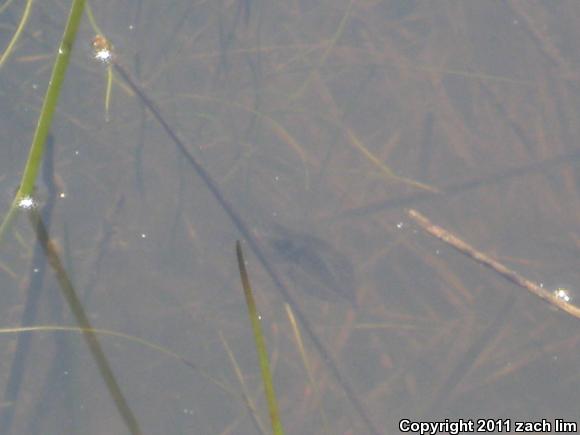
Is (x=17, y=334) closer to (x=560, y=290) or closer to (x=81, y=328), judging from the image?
(x=81, y=328)

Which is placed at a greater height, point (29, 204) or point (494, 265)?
point (29, 204)

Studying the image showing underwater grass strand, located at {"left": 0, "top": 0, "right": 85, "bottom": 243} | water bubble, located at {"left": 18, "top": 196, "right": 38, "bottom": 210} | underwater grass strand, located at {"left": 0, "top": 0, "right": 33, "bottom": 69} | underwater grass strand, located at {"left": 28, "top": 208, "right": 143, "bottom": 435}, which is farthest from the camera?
underwater grass strand, located at {"left": 0, "top": 0, "right": 33, "bottom": 69}

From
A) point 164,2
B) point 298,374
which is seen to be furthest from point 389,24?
point 298,374

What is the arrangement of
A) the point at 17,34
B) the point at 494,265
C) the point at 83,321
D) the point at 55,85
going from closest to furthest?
the point at 55,85 < the point at 83,321 < the point at 494,265 < the point at 17,34
